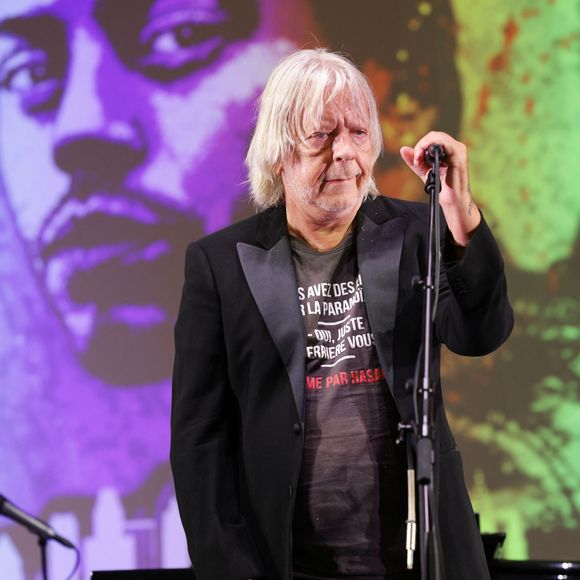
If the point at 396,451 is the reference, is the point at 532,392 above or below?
above

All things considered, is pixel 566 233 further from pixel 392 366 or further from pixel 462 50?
pixel 392 366

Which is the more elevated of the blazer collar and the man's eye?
the man's eye

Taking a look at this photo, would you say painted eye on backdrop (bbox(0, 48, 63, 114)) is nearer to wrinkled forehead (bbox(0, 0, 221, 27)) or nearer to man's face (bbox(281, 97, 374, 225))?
wrinkled forehead (bbox(0, 0, 221, 27))

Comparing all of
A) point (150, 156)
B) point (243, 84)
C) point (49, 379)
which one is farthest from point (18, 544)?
point (243, 84)

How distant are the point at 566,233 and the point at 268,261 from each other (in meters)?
2.12

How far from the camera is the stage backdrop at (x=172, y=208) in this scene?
3.91 metres

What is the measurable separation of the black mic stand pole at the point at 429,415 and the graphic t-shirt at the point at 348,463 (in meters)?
0.22

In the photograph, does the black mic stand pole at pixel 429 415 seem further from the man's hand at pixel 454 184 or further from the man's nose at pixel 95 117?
the man's nose at pixel 95 117

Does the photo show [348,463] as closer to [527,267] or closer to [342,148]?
[342,148]

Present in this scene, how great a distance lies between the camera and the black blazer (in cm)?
194

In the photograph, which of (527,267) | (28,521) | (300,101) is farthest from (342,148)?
(527,267)

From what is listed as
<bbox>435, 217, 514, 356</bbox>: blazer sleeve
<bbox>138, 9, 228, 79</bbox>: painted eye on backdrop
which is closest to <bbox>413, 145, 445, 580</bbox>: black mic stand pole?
<bbox>435, 217, 514, 356</bbox>: blazer sleeve

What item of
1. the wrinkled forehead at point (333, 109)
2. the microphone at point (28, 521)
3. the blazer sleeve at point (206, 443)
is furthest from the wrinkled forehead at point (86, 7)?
the microphone at point (28, 521)

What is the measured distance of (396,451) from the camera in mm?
1966
